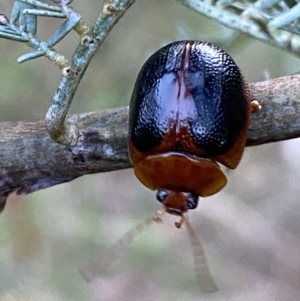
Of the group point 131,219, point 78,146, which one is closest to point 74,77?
point 78,146

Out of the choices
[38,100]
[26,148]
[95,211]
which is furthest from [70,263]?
[26,148]

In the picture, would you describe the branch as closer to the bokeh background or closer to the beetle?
the beetle

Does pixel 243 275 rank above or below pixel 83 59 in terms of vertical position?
below

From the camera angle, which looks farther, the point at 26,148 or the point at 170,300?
the point at 170,300

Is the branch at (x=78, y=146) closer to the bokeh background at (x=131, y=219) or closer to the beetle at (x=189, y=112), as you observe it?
the beetle at (x=189, y=112)

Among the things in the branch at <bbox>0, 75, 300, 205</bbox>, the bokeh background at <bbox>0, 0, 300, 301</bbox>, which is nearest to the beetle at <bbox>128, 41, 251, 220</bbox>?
the branch at <bbox>0, 75, 300, 205</bbox>

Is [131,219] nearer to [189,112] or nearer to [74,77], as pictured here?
[189,112]

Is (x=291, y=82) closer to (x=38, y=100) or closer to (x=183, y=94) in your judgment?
(x=183, y=94)

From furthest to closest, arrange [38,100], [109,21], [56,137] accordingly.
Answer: [38,100]
[56,137]
[109,21]
